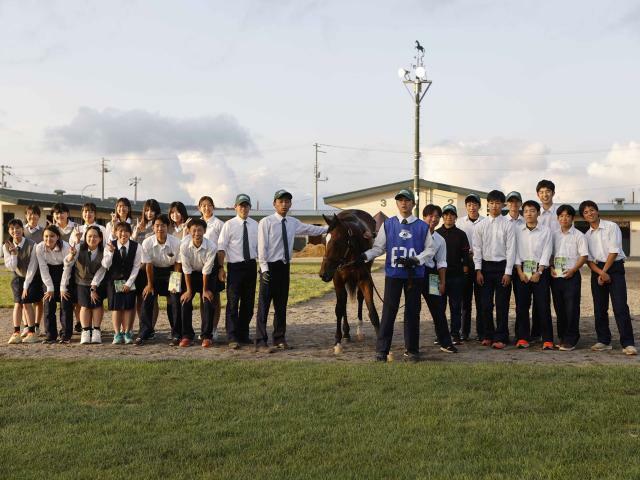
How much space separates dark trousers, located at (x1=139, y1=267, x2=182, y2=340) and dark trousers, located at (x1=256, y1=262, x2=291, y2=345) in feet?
3.95

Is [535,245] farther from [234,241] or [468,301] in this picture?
[234,241]

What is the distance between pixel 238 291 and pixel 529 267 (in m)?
3.78

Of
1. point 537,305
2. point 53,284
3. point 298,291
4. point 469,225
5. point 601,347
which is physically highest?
point 469,225

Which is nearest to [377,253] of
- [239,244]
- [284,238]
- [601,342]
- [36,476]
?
[284,238]

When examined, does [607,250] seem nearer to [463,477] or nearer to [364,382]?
[364,382]

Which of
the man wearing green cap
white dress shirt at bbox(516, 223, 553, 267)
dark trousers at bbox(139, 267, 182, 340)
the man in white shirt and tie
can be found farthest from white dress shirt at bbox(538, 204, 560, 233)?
dark trousers at bbox(139, 267, 182, 340)

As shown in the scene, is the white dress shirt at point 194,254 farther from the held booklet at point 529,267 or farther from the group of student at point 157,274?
the held booklet at point 529,267

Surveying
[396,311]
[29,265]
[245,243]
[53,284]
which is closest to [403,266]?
[396,311]

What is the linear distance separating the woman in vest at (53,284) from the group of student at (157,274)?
0.5 inches

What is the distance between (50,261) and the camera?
353 inches

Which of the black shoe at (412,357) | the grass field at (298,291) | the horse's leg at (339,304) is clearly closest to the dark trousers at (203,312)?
the horse's leg at (339,304)

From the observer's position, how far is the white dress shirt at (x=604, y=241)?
8133mm

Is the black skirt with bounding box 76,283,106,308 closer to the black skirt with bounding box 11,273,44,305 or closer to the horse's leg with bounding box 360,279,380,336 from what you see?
the black skirt with bounding box 11,273,44,305

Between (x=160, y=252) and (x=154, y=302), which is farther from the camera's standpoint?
(x=154, y=302)
